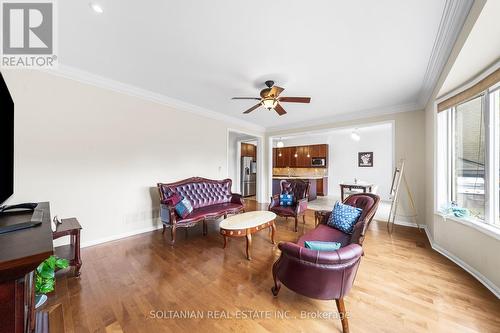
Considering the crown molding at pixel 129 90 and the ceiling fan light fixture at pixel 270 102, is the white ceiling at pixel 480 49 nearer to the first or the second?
the ceiling fan light fixture at pixel 270 102

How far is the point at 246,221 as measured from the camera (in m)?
2.80

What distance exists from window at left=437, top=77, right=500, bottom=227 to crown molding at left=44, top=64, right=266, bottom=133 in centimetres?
431

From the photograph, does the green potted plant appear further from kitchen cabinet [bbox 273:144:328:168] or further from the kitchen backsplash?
kitchen cabinet [bbox 273:144:328:168]

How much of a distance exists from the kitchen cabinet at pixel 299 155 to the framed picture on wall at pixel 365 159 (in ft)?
4.25

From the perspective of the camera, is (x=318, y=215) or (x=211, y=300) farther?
(x=318, y=215)

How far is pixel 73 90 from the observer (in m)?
2.78

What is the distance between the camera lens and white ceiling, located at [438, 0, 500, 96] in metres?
1.44

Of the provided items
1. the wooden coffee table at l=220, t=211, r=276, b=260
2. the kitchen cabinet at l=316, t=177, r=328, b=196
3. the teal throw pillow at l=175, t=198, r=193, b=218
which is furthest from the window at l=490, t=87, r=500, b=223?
the kitchen cabinet at l=316, t=177, r=328, b=196

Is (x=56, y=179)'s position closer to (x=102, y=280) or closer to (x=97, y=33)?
(x=102, y=280)

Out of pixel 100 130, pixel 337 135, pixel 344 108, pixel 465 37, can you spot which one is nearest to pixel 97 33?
pixel 100 130

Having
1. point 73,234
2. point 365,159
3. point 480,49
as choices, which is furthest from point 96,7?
point 365,159

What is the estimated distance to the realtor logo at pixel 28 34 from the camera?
1.74 meters

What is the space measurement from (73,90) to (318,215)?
430cm

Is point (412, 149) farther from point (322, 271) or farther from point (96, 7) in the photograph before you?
point (96, 7)
